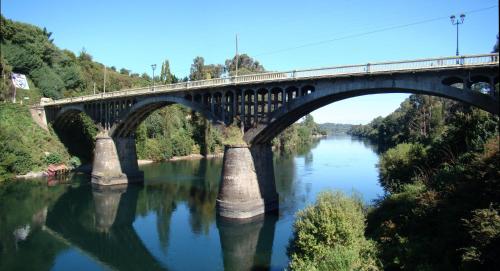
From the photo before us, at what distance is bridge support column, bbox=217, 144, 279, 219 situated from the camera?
31.4m

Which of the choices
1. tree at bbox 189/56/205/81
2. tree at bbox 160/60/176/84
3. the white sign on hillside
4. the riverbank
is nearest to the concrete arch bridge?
the riverbank

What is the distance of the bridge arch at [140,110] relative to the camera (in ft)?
128

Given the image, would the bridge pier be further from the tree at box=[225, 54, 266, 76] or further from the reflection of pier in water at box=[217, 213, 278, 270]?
the tree at box=[225, 54, 266, 76]

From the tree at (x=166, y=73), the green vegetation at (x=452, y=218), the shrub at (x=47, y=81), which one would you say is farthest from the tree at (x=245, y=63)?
the green vegetation at (x=452, y=218)

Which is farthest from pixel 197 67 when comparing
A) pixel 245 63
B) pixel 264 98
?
pixel 264 98

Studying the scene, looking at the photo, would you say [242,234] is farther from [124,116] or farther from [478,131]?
[124,116]

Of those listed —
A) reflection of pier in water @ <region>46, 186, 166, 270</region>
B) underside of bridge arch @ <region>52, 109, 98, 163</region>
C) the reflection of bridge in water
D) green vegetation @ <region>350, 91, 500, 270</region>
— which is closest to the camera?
green vegetation @ <region>350, 91, 500, 270</region>

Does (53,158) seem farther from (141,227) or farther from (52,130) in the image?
(141,227)

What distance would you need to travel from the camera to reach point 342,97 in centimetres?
3017

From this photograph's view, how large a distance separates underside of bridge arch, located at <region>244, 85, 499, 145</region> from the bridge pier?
22611mm

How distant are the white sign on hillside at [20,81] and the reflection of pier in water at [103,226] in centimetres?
3244

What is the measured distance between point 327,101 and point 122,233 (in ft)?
62.1

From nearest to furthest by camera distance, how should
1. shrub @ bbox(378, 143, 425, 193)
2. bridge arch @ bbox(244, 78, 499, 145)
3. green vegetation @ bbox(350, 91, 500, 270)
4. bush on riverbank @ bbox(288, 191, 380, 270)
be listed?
green vegetation @ bbox(350, 91, 500, 270)
bush on riverbank @ bbox(288, 191, 380, 270)
bridge arch @ bbox(244, 78, 499, 145)
shrub @ bbox(378, 143, 425, 193)

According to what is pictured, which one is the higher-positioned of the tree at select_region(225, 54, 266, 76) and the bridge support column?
the tree at select_region(225, 54, 266, 76)
